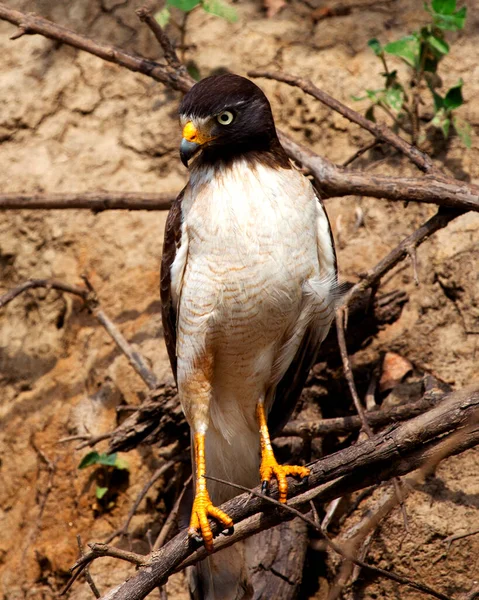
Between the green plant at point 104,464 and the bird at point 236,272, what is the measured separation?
0.84 metres

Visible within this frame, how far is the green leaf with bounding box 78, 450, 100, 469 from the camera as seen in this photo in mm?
4602

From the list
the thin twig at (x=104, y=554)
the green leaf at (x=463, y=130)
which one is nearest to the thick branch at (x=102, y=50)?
the green leaf at (x=463, y=130)

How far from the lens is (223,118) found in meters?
3.60

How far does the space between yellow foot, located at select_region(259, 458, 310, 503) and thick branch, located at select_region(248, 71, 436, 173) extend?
5.71ft

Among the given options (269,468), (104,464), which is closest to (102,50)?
(104,464)

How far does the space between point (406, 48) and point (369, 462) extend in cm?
302

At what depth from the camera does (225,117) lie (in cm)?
360

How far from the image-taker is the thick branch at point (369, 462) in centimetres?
300

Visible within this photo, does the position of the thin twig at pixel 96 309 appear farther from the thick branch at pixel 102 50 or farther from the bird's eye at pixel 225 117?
the bird's eye at pixel 225 117

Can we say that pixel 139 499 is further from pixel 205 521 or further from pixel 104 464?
pixel 205 521

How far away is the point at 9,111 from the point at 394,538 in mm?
4054

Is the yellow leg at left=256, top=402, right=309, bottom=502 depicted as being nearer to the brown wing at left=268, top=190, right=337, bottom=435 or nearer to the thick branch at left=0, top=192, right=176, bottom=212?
the brown wing at left=268, top=190, right=337, bottom=435

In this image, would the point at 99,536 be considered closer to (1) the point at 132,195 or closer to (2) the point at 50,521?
(2) the point at 50,521

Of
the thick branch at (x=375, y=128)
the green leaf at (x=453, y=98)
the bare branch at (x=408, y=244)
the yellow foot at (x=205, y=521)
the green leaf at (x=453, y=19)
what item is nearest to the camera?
the yellow foot at (x=205, y=521)
